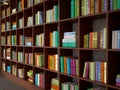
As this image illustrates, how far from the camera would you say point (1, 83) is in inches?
209

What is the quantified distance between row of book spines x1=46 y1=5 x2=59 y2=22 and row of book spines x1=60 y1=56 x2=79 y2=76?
0.74 m

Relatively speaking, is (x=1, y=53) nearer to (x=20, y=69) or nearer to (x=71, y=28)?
(x=20, y=69)

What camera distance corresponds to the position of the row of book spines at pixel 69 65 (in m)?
3.10

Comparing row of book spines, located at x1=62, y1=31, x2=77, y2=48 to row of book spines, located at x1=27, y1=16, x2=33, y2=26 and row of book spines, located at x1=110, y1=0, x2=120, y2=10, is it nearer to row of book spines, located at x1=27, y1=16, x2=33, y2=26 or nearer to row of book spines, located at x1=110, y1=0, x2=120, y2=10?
row of book spines, located at x1=110, y1=0, x2=120, y2=10

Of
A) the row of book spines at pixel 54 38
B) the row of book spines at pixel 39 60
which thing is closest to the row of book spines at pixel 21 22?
the row of book spines at pixel 39 60

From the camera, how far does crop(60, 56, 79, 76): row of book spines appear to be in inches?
122

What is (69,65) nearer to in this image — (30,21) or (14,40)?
(30,21)

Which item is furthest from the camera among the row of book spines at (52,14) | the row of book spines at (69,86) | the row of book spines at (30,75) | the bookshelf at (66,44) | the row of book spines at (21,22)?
the row of book spines at (21,22)

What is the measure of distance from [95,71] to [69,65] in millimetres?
585

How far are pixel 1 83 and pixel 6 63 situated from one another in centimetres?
82

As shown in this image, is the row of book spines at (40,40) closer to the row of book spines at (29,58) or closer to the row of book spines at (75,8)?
the row of book spines at (29,58)

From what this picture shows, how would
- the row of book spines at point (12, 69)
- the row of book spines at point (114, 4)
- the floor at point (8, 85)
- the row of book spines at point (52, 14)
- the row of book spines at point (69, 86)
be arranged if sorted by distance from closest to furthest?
the row of book spines at point (114, 4)
the row of book spines at point (69, 86)
the row of book spines at point (52, 14)
the floor at point (8, 85)
the row of book spines at point (12, 69)

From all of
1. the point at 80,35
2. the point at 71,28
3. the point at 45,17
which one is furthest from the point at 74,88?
the point at 45,17

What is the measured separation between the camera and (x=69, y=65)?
10.5ft
